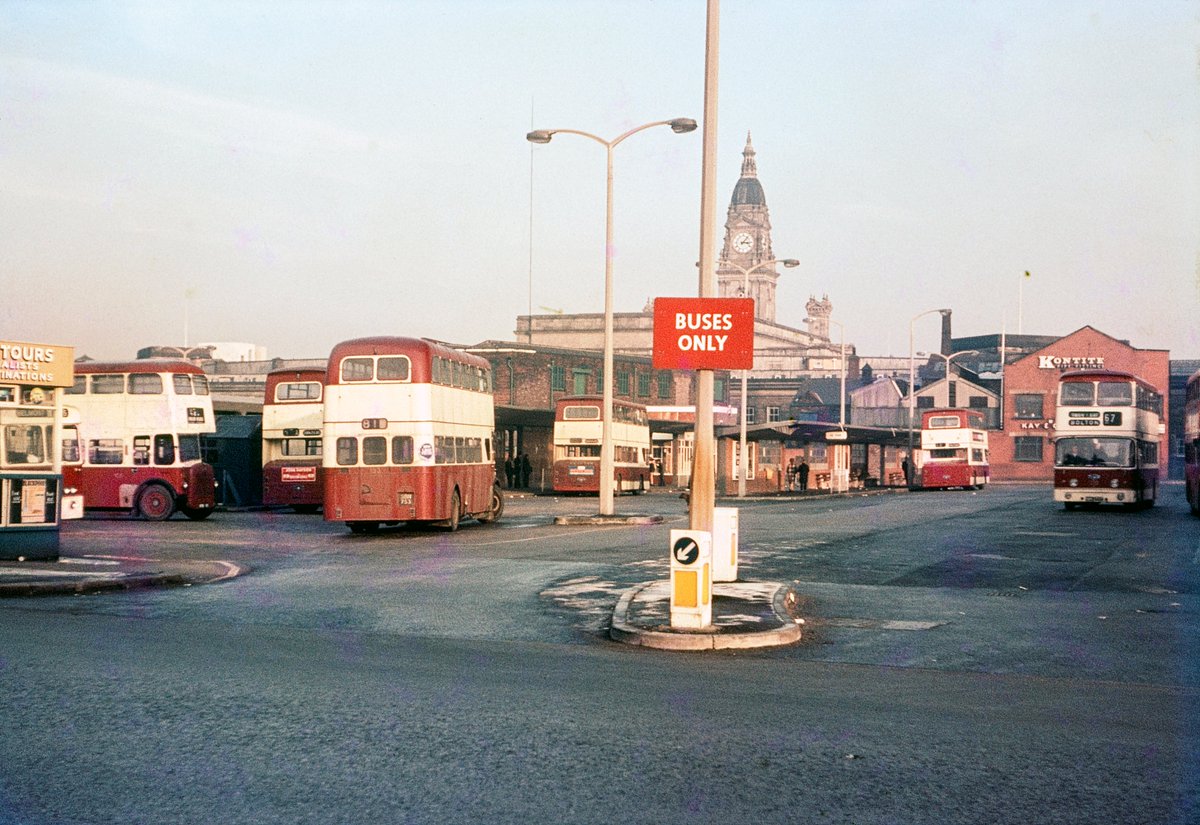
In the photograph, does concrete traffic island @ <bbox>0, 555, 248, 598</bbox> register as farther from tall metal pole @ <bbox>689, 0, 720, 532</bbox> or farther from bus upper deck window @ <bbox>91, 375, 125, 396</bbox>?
bus upper deck window @ <bbox>91, 375, 125, 396</bbox>

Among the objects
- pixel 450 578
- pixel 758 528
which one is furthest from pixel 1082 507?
pixel 450 578

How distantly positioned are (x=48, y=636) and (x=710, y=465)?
21.9 ft

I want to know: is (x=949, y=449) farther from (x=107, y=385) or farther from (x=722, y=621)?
(x=722, y=621)

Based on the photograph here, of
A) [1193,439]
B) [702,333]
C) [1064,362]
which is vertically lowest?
Answer: [1193,439]

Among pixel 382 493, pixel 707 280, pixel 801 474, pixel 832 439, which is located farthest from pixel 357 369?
pixel 801 474

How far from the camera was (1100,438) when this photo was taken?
39375 mm

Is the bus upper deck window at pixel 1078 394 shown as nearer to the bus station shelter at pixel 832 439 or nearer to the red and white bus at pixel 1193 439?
the red and white bus at pixel 1193 439

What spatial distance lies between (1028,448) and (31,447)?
85.8 metres

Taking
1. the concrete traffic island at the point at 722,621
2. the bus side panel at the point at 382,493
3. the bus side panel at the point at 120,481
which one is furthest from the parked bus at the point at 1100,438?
the concrete traffic island at the point at 722,621

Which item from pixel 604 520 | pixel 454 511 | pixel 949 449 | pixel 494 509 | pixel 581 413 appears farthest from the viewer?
pixel 949 449

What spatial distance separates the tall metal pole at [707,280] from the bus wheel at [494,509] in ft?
59.5

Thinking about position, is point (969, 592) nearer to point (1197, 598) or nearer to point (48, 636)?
point (1197, 598)

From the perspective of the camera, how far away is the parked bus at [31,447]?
1789cm

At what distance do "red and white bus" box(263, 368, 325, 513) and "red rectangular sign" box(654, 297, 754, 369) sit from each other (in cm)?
2527
